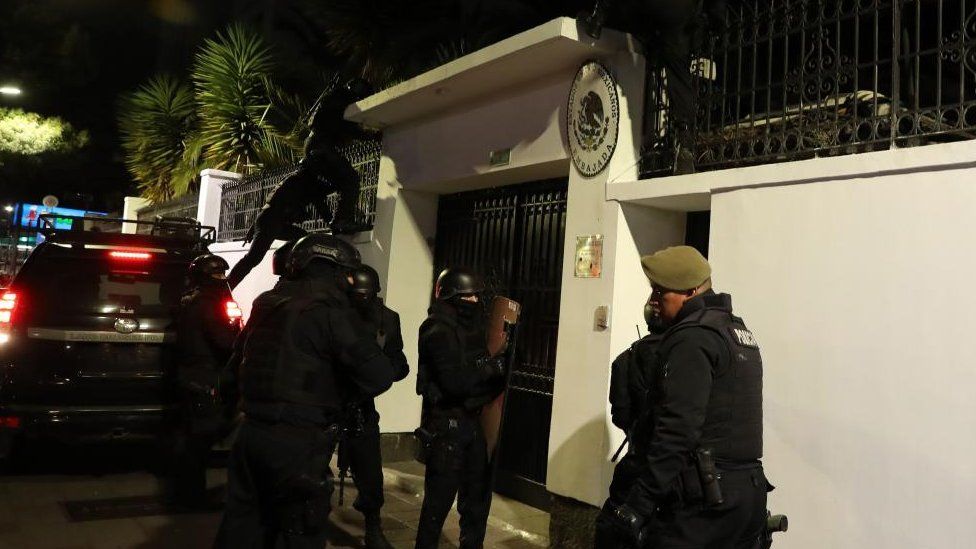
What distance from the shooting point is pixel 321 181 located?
804 centimetres

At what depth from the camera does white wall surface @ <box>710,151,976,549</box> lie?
3480mm

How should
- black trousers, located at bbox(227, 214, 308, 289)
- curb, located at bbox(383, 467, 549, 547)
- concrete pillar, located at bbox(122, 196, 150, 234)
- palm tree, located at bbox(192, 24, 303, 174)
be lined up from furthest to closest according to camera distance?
1. concrete pillar, located at bbox(122, 196, 150, 234)
2. palm tree, located at bbox(192, 24, 303, 174)
3. black trousers, located at bbox(227, 214, 308, 289)
4. curb, located at bbox(383, 467, 549, 547)

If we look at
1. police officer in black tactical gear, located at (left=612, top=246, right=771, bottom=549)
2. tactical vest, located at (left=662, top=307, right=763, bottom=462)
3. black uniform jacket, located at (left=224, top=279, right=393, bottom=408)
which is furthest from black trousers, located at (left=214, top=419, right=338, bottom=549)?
tactical vest, located at (left=662, top=307, right=763, bottom=462)

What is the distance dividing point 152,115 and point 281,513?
517 inches

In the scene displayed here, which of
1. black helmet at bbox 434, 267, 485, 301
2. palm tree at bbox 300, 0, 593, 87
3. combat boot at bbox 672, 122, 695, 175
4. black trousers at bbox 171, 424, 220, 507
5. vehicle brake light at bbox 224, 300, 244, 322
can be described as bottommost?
black trousers at bbox 171, 424, 220, 507

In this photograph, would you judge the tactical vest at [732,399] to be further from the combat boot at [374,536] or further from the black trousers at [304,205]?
the black trousers at [304,205]

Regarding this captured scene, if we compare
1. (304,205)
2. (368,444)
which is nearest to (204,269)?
(368,444)

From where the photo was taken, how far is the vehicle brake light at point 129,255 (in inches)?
252

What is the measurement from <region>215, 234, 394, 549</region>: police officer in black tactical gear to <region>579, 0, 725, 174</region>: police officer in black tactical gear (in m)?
2.58

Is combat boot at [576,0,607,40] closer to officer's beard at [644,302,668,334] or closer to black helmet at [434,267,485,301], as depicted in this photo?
black helmet at [434,267,485,301]

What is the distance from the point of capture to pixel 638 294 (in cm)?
530

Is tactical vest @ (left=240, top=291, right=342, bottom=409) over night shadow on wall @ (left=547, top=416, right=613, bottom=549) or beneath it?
over

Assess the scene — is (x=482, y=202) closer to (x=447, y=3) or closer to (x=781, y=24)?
(x=447, y=3)

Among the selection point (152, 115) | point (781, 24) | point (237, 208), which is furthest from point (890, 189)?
point (152, 115)
